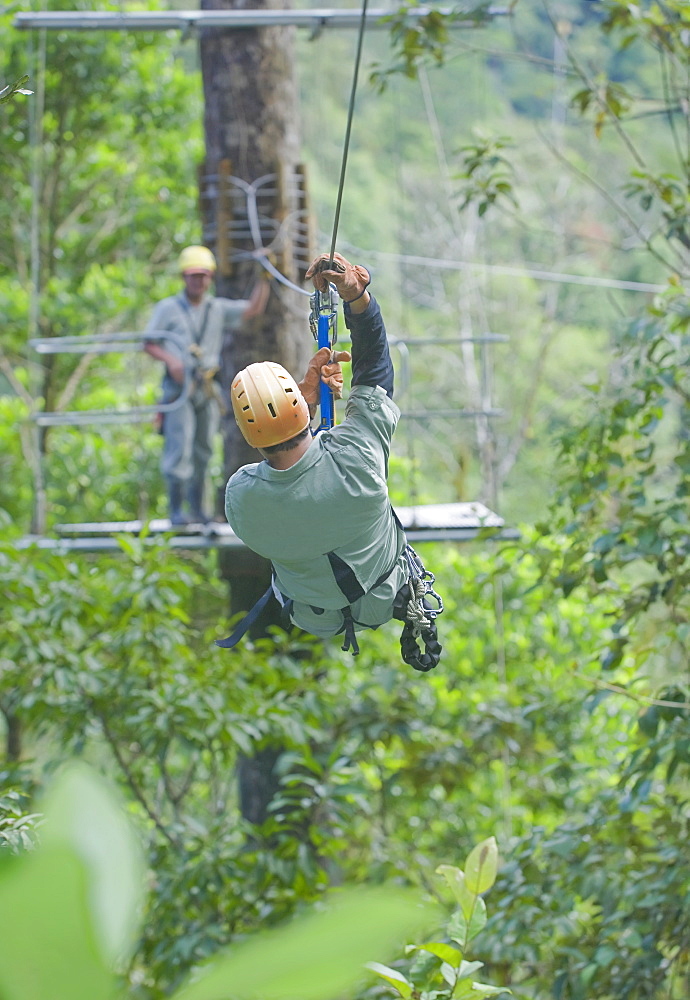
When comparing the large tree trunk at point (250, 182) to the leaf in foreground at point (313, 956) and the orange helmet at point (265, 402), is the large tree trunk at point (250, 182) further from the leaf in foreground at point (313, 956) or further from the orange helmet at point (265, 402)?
the leaf in foreground at point (313, 956)

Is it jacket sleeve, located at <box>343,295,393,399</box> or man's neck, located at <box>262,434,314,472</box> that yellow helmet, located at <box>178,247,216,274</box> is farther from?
man's neck, located at <box>262,434,314,472</box>

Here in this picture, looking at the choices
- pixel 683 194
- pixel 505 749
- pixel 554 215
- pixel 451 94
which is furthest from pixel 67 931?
pixel 451 94

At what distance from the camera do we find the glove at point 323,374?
1.62 metres

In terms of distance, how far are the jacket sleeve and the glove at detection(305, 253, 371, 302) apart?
4cm

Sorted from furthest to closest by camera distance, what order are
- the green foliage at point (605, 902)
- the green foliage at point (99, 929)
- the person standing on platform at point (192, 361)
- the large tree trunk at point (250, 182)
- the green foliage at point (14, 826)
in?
the large tree trunk at point (250, 182)
the person standing on platform at point (192, 361)
the green foliage at point (605, 902)
the green foliage at point (14, 826)
the green foliage at point (99, 929)

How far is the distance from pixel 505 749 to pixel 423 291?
41.2 feet

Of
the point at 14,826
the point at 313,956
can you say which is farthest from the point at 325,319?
the point at 313,956

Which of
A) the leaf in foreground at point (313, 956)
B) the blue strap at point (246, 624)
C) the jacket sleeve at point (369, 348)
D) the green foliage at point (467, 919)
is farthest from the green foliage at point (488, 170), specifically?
the leaf in foreground at point (313, 956)

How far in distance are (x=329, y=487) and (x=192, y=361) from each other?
2.83 metres

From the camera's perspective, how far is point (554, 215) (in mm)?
15812

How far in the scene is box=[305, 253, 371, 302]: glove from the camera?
1527 millimetres

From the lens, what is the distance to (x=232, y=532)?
405 centimetres

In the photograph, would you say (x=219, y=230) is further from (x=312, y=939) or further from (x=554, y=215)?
(x=554, y=215)

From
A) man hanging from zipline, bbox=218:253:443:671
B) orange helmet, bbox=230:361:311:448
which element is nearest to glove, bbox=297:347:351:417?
man hanging from zipline, bbox=218:253:443:671
